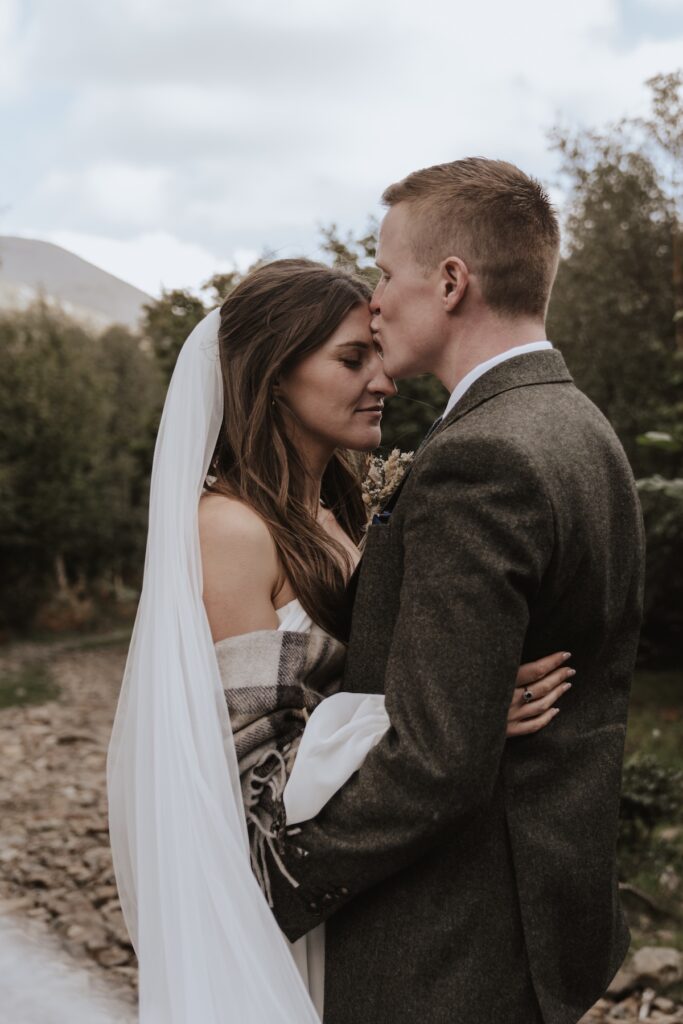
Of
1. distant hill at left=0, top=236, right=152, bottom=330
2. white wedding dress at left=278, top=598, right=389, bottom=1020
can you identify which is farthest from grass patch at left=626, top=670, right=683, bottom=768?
white wedding dress at left=278, top=598, right=389, bottom=1020

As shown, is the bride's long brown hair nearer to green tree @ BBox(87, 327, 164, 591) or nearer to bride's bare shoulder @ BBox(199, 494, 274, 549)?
bride's bare shoulder @ BBox(199, 494, 274, 549)

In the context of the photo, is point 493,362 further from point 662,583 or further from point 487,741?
point 662,583

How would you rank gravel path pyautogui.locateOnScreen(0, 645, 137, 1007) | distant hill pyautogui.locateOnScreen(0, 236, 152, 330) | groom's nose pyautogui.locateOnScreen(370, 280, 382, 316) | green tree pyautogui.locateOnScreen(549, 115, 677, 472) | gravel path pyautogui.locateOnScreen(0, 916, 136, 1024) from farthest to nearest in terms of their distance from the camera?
green tree pyautogui.locateOnScreen(549, 115, 677, 472)
gravel path pyautogui.locateOnScreen(0, 645, 137, 1007)
distant hill pyautogui.locateOnScreen(0, 236, 152, 330)
gravel path pyautogui.locateOnScreen(0, 916, 136, 1024)
groom's nose pyautogui.locateOnScreen(370, 280, 382, 316)

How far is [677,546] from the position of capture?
1298cm

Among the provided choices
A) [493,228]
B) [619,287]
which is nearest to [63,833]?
[493,228]

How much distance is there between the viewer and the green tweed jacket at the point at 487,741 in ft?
5.61

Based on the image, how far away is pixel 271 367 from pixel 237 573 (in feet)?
1.90

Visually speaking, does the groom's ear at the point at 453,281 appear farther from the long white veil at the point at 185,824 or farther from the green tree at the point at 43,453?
the green tree at the point at 43,453

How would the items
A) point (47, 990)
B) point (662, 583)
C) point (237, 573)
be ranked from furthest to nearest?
1. point (662, 583)
2. point (47, 990)
3. point (237, 573)

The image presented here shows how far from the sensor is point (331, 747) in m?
1.92

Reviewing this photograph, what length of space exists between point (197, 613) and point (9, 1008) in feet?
10.2

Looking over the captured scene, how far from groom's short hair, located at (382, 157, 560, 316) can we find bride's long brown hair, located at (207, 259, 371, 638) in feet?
1.81

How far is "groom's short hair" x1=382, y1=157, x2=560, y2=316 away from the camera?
2.00m

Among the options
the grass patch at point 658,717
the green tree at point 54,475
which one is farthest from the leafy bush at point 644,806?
the green tree at point 54,475
